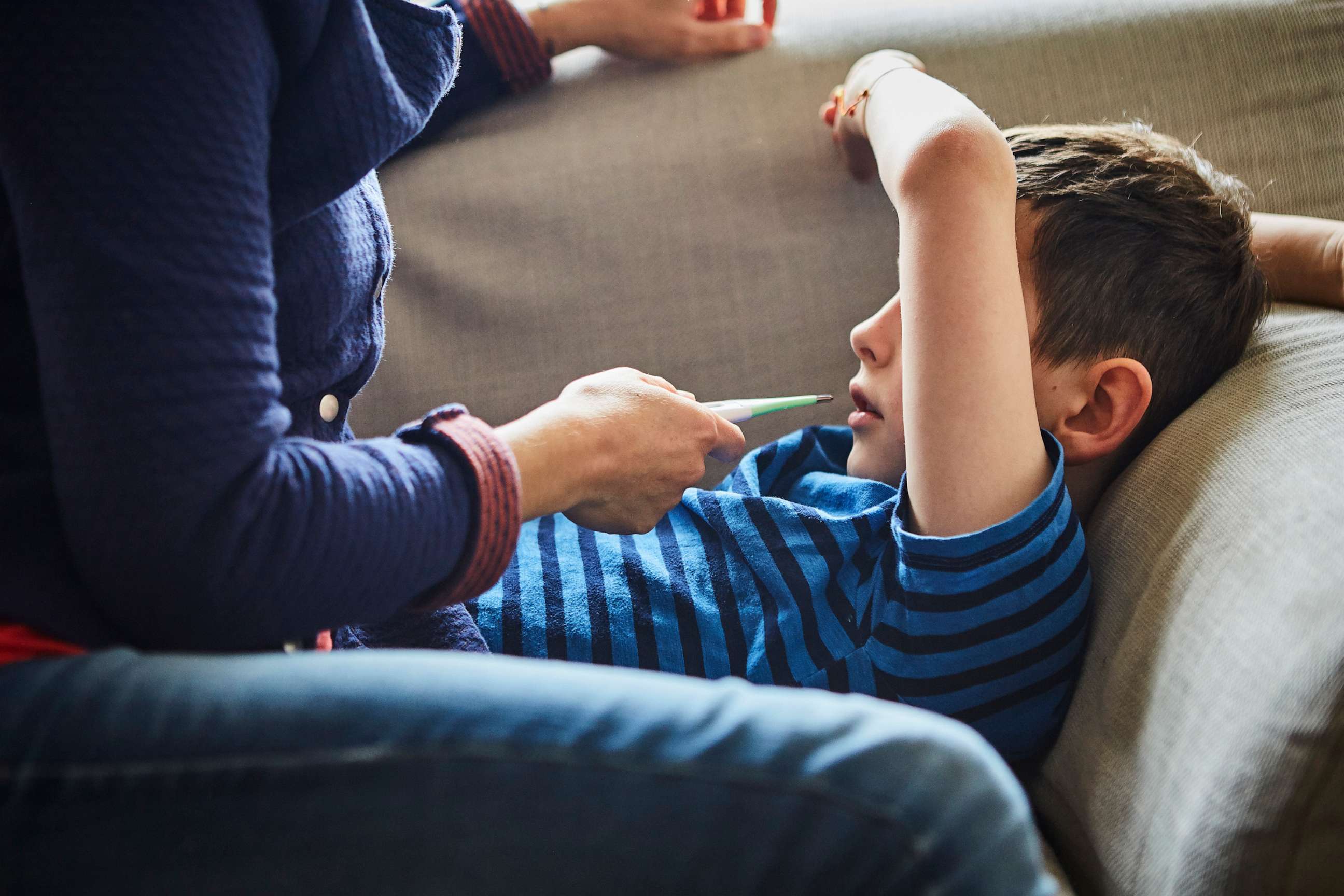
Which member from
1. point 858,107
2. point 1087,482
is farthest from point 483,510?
point 858,107

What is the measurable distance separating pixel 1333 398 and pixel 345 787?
2.34ft

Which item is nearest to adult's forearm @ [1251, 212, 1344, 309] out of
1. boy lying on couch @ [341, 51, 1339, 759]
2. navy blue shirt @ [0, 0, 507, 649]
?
boy lying on couch @ [341, 51, 1339, 759]

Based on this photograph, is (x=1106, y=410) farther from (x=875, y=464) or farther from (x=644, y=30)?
(x=644, y=30)

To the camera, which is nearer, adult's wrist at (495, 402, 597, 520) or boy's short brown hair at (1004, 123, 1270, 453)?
adult's wrist at (495, 402, 597, 520)

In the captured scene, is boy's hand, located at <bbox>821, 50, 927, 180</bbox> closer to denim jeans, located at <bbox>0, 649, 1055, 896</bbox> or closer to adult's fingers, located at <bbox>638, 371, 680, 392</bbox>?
adult's fingers, located at <bbox>638, 371, 680, 392</bbox>

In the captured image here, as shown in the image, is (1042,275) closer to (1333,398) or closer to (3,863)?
(1333,398)

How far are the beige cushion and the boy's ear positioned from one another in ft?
0.10

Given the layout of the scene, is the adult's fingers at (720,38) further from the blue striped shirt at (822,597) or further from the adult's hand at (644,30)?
the blue striped shirt at (822,597)

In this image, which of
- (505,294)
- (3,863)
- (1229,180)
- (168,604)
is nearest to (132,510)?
(168,604)

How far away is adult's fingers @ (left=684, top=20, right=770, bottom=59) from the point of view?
3.82 ft

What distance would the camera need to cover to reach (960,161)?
2.44 ft

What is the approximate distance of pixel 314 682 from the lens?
46cm

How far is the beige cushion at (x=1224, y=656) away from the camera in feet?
1.71

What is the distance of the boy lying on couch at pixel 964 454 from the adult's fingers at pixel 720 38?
22 centimetres
